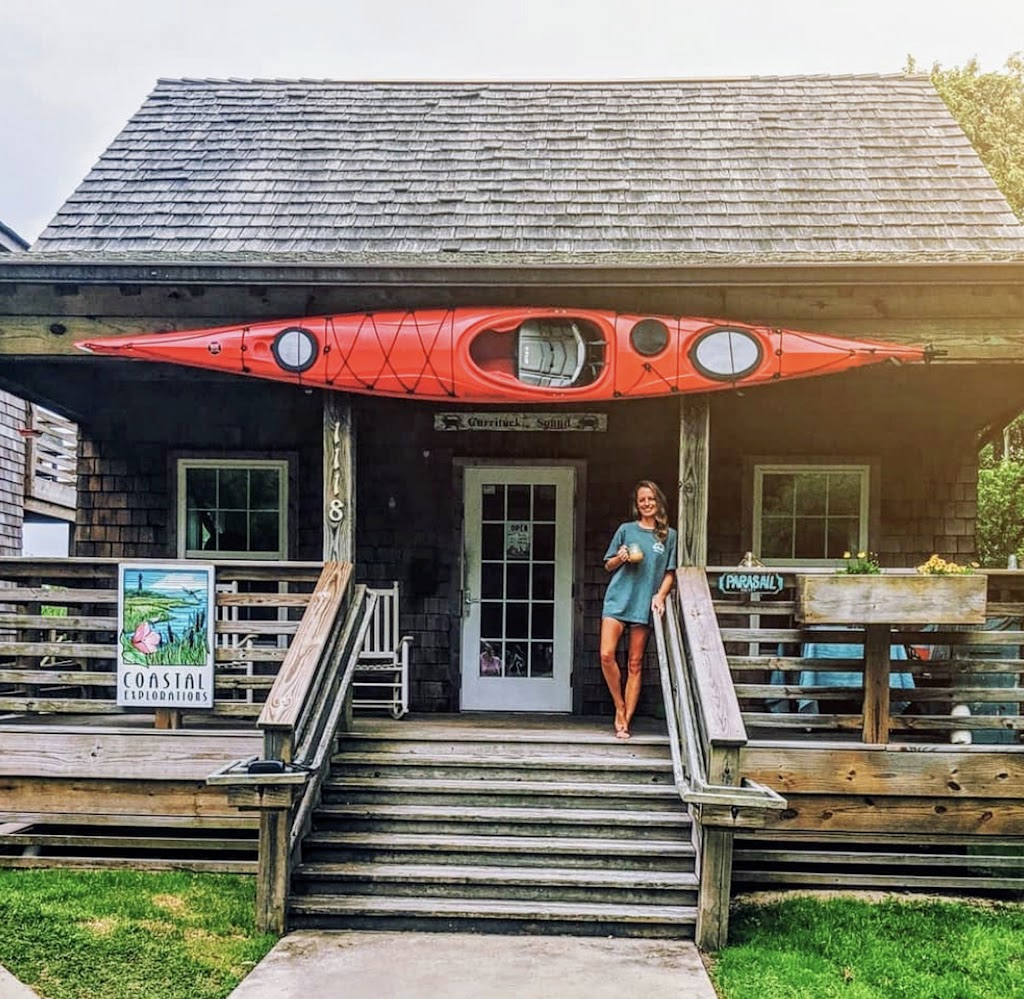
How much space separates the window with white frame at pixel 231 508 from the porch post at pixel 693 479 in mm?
3319

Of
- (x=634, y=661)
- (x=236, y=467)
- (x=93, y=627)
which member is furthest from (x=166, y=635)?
(x=634, y=661)

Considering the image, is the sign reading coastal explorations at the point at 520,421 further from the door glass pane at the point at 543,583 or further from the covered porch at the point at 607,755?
the covered porch at the point at 607,755

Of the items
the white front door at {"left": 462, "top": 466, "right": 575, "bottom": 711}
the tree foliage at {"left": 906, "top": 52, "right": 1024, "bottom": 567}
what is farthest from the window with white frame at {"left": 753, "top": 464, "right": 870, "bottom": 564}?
the tree foliage at {"left": 906, "top": 52, "right": 1024, "bottom": 567}

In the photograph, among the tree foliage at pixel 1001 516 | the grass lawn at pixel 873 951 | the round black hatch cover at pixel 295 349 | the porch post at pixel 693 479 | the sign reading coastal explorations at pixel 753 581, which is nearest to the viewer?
the grass lawn at pixel 873 951

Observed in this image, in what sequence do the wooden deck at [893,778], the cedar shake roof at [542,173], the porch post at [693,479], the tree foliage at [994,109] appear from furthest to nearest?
1. the tree foliage at [994,109]
2. the cedar shake roof at [542,173]
3. the porch post at [693,479]
4. the wooden deck at [893,778]

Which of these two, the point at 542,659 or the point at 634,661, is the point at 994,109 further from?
the point at 634,661

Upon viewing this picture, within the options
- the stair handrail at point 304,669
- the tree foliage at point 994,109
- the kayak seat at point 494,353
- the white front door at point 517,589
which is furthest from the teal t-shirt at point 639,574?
the tree foliage at point 994,109

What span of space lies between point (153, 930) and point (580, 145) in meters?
6.59

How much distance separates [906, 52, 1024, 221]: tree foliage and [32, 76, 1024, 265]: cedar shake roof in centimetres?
1427

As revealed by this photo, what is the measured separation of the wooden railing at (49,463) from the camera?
45.8 ft

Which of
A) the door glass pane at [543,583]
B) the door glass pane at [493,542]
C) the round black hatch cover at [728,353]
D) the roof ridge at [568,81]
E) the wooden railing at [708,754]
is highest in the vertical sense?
the roof ridge at [568,81]

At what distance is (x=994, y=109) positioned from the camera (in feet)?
80.7

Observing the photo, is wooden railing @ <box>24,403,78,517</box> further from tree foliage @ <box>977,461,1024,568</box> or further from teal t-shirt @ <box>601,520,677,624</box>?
tree foliage @ <box>977,461,1024,568</box>

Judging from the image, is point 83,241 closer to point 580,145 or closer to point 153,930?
point 580,145
